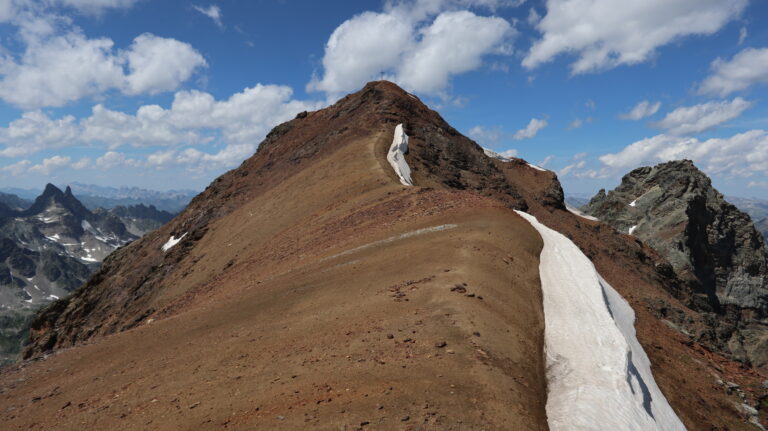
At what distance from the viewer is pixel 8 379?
1838 cm

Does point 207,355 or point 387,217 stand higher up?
point 387,217

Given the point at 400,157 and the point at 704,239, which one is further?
the point at 704,239

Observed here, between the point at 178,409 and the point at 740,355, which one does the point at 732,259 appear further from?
the point at 178,409

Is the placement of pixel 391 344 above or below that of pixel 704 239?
below

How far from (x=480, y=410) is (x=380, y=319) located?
5.02 meters

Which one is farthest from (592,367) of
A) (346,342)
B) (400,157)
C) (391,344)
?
(400,157)

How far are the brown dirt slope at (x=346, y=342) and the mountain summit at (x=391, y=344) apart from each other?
0.20 ft

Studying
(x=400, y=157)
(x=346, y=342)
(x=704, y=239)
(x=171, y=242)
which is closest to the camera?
(x=346, y=342)

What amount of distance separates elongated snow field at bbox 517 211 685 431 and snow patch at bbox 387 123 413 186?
18576 millimetres

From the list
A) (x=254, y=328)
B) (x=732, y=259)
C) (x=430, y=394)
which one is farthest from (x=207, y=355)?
(x=732, y=259)

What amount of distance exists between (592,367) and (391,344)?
205 inches

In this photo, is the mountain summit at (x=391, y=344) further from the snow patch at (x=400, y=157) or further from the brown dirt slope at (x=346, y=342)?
the snow patch at (x=400, y=157)

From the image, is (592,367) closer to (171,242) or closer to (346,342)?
(346,342)

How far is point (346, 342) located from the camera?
12.4m
